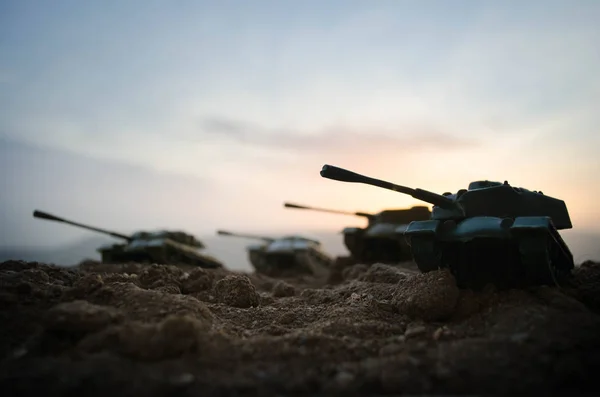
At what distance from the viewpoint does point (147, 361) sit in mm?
3557

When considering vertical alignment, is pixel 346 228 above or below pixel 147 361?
above

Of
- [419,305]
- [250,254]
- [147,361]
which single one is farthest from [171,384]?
[250,254]

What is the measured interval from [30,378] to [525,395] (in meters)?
3.64

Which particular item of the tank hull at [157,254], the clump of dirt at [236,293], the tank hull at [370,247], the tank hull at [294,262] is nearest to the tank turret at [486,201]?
the clump of dirt at [236,293]

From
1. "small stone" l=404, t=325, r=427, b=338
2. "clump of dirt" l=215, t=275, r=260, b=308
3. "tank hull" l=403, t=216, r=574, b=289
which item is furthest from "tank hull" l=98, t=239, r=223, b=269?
"small stone" l=404, t=325, r=427, b=338

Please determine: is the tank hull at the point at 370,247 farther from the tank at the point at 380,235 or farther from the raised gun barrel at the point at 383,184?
the raised gun barrel at the point at 383,184

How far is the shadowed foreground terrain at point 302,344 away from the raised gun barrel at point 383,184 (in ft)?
3.56

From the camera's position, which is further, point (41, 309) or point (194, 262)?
point (194, 262)

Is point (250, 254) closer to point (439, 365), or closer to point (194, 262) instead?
point (194, 262)

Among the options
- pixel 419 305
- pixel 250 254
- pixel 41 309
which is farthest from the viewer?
pixel 250 254

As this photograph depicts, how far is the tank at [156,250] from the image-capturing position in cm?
1358

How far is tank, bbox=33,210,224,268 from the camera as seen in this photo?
13.6 m

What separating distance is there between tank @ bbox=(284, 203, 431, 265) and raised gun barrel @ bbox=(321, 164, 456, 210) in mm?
7284

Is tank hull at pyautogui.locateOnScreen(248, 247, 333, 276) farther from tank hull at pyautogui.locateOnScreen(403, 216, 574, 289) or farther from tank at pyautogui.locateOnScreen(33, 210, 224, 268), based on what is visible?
tank hull at pyautogui.locateOnScreen(403, 216, 574, 289)
